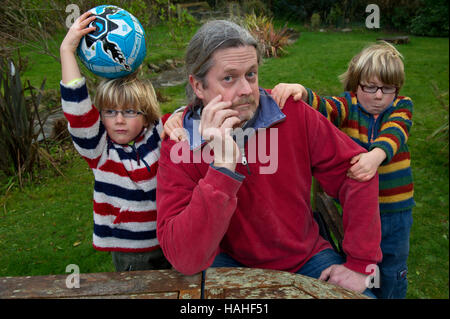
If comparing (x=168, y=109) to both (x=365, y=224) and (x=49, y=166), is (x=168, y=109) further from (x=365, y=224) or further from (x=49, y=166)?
(x=365, y=224)

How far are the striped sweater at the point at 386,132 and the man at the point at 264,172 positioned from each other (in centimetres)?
41

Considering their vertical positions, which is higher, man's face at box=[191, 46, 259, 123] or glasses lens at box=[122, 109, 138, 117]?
man's face at box=[191, 46, 259, 123]

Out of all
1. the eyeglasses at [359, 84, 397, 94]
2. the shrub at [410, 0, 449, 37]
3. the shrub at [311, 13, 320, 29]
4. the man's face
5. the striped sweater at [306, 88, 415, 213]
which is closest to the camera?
the man's face

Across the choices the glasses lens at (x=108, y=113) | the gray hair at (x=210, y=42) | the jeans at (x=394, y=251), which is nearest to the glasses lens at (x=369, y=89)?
the jeans at (x=394, y=251)

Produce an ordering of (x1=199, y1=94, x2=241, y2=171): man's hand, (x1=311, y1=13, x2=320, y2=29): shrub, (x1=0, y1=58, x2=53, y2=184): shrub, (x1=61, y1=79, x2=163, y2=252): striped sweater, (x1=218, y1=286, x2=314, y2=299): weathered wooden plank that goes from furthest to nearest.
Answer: (x1=311, y1=13, x2=320, y2=29): shrub, (x1=0, y1=58, x2=53, y2=184): shrub, (x1=61, y1=79, x2=163, y2=252): striped sweater, (x1=199, y1=94, x2=241, y2=171): man's hand, (x1=218, y1=286, x2=314, y2=299): weathered wooden plank

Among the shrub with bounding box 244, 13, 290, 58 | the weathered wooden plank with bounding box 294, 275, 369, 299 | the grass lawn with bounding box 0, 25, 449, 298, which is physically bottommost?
the grass lawn with bounding box 0, 25, 449, 298

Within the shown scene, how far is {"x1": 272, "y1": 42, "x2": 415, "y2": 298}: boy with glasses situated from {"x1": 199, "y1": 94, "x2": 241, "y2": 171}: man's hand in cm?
84

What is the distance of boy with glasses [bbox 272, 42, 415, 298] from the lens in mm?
2297

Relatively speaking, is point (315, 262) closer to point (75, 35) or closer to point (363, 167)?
point (363, 167)

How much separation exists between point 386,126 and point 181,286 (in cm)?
164

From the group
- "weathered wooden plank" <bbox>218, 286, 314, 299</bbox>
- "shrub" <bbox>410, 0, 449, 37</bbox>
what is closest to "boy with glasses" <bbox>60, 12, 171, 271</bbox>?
"weathered wooden plank" <bbox>218, 286, 314, 299</bbox>

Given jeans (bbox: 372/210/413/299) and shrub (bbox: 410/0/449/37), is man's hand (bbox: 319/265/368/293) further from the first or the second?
shrub (bbox: 410/0/449/37)

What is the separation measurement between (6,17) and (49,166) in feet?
5.44

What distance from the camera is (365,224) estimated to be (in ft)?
5.92
